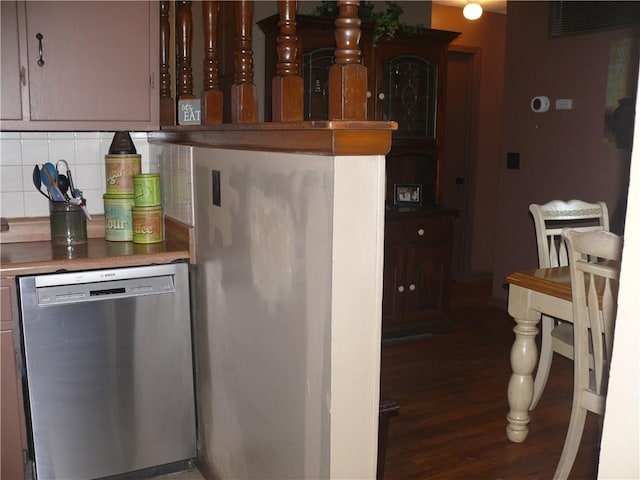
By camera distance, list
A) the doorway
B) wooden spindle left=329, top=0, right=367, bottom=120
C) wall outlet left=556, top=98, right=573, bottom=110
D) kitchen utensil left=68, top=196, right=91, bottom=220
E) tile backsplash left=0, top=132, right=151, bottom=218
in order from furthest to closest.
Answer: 1. the doorway
2. wall outlet left=556, top=98, right=573, bottom=110
3. tile backsplash left=0, top=132, right=151, bottom=218
4. kitchen utensil left=68, top=196, right=91, bottom=220
5. wooden spindle left=329, top=0, right=367, bottom=120

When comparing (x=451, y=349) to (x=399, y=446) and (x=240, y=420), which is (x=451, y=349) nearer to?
(x=399, y=446)

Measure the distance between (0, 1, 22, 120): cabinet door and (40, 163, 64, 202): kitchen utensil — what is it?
23 centimetres

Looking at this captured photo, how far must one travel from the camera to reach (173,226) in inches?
101

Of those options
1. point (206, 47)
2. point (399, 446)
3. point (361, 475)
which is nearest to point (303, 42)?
point (206, 47)

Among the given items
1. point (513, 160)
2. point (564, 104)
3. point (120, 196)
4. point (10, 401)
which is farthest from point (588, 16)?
point (10, 401)

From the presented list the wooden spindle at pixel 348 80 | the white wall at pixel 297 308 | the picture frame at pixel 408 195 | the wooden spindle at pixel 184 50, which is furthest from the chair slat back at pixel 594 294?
the picture frame at pixel 408 195

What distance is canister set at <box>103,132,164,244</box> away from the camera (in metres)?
2.54

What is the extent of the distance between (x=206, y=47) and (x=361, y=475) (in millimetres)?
1462

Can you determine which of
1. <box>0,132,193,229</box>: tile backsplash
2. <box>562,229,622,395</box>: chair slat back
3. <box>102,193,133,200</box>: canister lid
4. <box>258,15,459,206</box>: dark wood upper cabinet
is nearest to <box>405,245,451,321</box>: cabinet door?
<box>258,15,459,206</box>: dark wood upper cabinet

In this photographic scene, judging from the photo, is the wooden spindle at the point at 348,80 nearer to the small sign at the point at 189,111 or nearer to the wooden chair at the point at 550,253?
the small sign at the point at 189,111

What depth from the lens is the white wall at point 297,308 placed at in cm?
146

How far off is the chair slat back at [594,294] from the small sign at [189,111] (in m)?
1.37

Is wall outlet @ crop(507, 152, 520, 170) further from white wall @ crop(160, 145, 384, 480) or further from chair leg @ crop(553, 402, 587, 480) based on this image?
white wall @ crop(160, 145, 384, 480)

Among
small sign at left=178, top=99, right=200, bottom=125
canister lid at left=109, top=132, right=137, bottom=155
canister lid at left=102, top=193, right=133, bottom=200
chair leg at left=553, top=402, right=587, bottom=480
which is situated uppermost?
small sign at left=178, top=99, right=200, bottom=125
